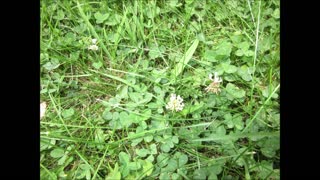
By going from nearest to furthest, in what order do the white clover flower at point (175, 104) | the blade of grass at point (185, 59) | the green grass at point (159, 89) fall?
1. the green grass at point (159, 89)
2. the white clover flower at point (175, 104)
3. the blade of grass at point (185, 59)

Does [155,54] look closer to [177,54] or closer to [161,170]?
[177,54]

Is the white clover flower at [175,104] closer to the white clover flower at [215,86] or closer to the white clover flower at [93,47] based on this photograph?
the white clover flower at [215,86]

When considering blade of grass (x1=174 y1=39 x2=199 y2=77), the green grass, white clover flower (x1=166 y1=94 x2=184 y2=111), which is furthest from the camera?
blade of grass (x1=174 y1=39 x2=199 y2=77)

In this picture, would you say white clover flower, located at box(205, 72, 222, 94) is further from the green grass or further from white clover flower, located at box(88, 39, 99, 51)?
white clover flower, located at box(88, 39, 99, 51)

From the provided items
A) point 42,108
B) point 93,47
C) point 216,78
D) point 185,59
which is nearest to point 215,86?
point 216,78

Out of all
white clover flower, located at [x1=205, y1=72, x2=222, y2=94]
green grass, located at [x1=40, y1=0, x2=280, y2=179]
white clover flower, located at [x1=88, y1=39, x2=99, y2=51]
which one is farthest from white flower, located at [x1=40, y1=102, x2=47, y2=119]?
white clover flower, located at [x1=205, y1=72, x2=222, y2=94]

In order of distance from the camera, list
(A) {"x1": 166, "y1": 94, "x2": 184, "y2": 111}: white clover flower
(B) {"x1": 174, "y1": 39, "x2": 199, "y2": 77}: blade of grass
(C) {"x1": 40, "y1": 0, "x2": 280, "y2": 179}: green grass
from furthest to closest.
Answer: (B) {"x1": 174, "y1": 39, "x2": 199, "y2": 77}: blade of grass
(A) {"x1": 166, "y1": 94, "x2": 184, "y2": 111}: white clover flower
(C) {"x1": 40, "y1": 0, "x2": 280, "y2": 179}: green grass

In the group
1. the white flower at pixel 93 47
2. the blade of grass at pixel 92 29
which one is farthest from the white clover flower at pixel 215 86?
the white flower at pixel 93 47
